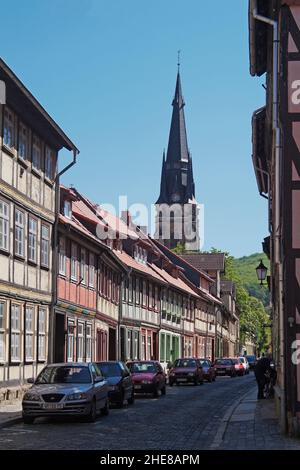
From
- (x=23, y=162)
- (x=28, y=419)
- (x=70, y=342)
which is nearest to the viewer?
(x=28, y=419)

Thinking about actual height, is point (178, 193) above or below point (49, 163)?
above

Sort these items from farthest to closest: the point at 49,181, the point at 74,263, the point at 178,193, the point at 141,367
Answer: the point at 178,193, the point at 74,263, the point at 141,367, the point at 49,181

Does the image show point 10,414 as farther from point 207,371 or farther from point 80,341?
point 207,371

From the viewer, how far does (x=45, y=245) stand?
3075 centimetres

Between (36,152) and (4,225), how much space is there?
4.66 metres

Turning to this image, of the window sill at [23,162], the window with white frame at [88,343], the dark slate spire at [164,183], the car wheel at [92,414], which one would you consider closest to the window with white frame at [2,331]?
the window sill at [23,162]

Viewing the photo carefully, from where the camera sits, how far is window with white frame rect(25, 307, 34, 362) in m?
28.1

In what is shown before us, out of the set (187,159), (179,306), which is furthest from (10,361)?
(187,159)

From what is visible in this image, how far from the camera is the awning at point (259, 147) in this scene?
25.5m

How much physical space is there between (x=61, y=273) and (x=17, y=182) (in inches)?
250

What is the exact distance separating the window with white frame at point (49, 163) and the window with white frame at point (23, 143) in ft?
9.19

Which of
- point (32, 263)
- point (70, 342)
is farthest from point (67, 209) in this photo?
point (32, 263)

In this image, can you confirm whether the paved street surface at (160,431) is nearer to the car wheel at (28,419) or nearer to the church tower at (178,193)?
the car wheel at (28,419)

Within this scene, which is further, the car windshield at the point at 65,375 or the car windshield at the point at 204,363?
the car windshield at the point at 204,363
